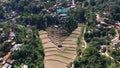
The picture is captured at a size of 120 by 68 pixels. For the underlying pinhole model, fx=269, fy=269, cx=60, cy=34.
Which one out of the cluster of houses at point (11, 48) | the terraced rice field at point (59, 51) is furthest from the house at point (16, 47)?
the terraced rice field at point (59, 51)

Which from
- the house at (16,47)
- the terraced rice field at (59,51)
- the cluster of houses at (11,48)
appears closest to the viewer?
the cluster of houses at (11,48)

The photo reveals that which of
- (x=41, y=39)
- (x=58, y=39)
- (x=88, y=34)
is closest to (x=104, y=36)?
(x=88, y=34)

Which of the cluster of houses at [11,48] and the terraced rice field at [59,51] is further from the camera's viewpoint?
the terraced rice field at [59,51]

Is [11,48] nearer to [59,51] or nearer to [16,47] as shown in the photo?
[16,47]

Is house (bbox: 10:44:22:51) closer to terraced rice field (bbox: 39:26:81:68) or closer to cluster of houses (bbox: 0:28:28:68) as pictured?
cluster of houses (bbox: 0:28:28:68)

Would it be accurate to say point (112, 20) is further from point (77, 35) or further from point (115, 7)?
point (77, 35)

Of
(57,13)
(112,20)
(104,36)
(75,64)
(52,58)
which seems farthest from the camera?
(57,13)

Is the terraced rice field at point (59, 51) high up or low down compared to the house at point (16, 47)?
down

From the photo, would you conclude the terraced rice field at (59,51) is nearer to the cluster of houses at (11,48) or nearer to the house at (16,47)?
the house at (16,47)

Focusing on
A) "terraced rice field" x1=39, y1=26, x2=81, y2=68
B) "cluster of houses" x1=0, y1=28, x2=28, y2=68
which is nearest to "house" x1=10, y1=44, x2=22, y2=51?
"cluster of houses" x1=0, y1=28, x2=28, y2=68
